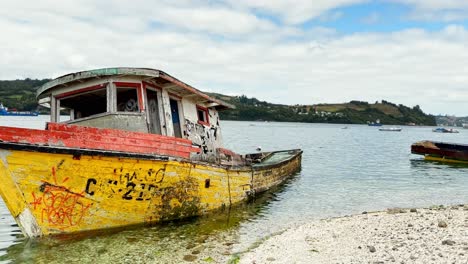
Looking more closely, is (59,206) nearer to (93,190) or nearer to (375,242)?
(93,190)

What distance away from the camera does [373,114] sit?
170 m

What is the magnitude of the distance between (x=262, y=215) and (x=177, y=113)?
4307mm

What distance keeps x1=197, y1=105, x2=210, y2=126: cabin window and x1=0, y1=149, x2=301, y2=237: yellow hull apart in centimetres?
386

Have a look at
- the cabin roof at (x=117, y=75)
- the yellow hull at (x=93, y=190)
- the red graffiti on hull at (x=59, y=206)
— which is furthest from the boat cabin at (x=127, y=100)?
the red graffiti on hull at (x=59, y=206)

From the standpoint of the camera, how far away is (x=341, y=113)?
6791 inches

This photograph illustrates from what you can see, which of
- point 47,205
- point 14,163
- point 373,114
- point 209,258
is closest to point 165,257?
point 209,258

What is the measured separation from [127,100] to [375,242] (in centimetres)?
748

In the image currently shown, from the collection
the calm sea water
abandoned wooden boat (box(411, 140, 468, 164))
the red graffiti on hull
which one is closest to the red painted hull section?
the red graffiti on hull

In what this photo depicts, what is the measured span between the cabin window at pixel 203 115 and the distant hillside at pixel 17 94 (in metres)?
87.1

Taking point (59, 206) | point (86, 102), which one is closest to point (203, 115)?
point (86, 102)

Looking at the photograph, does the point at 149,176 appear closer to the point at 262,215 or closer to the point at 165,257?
the point at 165,257

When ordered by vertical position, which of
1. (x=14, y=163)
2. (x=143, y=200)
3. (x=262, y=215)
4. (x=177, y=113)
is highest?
(x=177, y=113)

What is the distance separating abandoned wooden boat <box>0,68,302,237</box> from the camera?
889cm

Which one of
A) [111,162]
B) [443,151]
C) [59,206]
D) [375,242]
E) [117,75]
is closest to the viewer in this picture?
[375,242]
